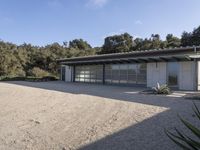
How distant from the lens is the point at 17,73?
3853cm

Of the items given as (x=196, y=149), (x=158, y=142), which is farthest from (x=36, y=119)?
(x=196, y=149)

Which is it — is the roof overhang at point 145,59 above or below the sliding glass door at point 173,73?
above

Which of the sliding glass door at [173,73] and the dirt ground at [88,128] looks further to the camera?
the sliding glass door at [173,73]

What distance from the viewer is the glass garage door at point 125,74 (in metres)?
22.8

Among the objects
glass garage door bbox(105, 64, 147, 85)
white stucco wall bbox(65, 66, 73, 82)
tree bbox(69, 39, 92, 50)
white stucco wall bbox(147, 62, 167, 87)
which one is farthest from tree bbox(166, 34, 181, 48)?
white stucco wall bbox(147, 62, 167, 87)

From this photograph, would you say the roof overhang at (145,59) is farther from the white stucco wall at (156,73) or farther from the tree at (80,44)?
the tree at (80,44)

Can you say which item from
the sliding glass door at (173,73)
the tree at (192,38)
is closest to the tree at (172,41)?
the tree at (192,38)

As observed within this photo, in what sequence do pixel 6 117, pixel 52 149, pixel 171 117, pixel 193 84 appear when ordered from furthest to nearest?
pixel 193 84
pixel 6 117
pixel 171 117
pixel 52 149

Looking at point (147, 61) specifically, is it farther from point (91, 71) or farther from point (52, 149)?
point (52, 149)

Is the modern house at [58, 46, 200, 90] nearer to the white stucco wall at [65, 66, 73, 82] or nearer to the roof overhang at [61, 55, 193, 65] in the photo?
the roof overhang at [61, 55, 193, 65]

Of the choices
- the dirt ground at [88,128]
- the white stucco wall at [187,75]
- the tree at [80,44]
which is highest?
the tree at [80,44]

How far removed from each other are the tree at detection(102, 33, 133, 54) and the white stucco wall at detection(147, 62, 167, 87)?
2849 centimetres

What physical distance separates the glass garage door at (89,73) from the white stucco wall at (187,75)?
975 cm

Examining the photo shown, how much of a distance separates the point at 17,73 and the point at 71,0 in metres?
22.8
